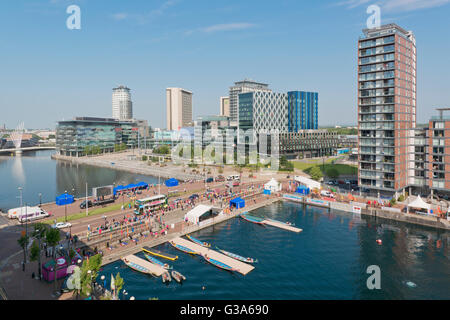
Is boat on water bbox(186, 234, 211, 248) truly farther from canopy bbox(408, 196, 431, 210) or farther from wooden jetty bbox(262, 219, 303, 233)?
canopy bbox(408, 196, 431, 210)

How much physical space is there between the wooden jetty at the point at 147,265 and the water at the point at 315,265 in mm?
1065

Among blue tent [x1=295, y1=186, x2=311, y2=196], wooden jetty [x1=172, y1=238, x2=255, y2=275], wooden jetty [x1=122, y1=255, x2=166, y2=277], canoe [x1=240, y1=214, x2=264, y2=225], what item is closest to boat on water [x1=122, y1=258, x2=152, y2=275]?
wooden jetty [x1=122, y1=255, x2=166, y2=277]

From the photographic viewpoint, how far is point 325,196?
75.9 m

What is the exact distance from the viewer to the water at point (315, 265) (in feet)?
115

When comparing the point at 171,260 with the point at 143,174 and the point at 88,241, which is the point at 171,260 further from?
the point at 143,174

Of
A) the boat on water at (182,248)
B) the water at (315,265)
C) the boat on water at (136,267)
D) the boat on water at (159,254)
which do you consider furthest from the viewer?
the boat on water at (182,248)

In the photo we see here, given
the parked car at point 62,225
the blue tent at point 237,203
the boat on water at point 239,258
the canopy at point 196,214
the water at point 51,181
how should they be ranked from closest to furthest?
the boat on water at point 239,258 → the parked car at point 62,225 → the canopy at point 196,214 → the blue tent at point 237,203 → the water at point 51,181


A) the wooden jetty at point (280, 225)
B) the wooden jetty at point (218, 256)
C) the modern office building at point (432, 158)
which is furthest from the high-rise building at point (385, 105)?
the wooden jetty at point (218, 256)

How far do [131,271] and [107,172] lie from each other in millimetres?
100070

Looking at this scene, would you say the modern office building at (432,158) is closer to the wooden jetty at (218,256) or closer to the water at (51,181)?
the wooden jetty at (218,256)

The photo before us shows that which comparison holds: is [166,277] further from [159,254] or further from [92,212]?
[92,212]

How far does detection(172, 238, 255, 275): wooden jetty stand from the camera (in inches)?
1588

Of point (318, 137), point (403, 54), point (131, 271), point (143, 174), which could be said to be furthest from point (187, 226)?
point (318, 137)

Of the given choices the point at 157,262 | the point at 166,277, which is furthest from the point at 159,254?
Result: the point at 166,277
